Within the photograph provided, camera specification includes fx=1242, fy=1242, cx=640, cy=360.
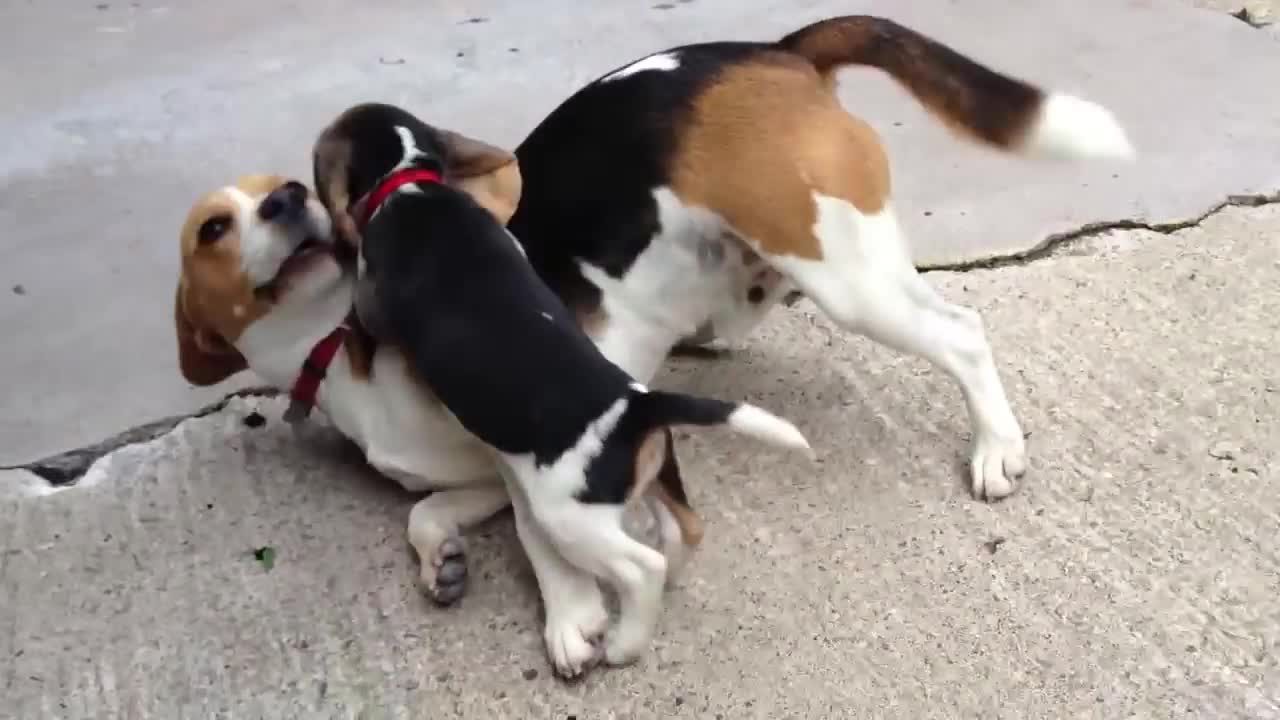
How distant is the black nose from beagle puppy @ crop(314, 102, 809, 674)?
95 mm

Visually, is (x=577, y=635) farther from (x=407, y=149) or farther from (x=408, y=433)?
(x=407, y=149)

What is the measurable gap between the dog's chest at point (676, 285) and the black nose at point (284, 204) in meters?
0.46

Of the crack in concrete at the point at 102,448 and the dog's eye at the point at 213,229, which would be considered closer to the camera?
the dog's eye at the point at 213,229

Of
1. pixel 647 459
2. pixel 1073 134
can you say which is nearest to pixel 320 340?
pixel 647 459

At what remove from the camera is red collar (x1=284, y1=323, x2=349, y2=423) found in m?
1.96

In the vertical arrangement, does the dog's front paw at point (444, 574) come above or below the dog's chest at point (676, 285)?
below

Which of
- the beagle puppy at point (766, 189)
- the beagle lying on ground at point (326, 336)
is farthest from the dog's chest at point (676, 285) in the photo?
the beagle lying on ground at point (326, 336)

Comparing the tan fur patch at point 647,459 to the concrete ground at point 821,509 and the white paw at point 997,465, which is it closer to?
the concrete ground at point 821,509

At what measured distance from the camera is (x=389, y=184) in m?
1.87

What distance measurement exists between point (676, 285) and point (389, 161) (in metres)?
0.50

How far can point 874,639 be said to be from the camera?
5.71ft

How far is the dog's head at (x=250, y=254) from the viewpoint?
189 centimetres

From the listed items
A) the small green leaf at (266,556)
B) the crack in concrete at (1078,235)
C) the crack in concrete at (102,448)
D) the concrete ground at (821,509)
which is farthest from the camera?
the crack in concrete at (1078,235)

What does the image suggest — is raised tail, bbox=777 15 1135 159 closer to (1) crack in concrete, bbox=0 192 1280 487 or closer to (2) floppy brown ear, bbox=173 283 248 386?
(1) crack in concrete, bbox=0 192 1280 487
